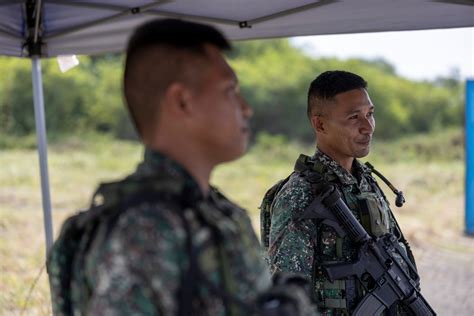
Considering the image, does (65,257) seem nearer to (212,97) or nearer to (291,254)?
(212,97)

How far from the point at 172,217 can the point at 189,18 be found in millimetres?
2377

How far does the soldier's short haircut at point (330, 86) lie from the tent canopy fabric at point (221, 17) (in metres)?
0.48

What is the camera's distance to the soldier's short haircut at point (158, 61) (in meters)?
1.36

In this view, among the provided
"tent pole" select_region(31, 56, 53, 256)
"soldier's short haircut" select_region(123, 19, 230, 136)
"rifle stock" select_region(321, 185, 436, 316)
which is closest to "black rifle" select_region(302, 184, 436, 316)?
"rifle stock" select_region(321, 185, 436, 316)

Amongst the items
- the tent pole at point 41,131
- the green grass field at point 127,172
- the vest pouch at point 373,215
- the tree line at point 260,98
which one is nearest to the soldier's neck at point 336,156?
the vest pouch at point 373,215

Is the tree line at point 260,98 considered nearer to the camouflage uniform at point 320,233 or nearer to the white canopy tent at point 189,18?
the white canopy tent at point 189,18

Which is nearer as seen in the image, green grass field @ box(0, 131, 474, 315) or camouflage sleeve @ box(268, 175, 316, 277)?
camouflage sleeve @ box(268, 175, 316, 277)

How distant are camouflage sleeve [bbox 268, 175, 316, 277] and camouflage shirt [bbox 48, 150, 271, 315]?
1138mm

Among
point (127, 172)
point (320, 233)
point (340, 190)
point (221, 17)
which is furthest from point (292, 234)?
point (127, 172)

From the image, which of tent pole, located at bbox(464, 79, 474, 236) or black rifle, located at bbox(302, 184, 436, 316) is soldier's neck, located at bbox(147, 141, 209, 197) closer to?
black rifle, located at bbox(302, 184, 436, 316)

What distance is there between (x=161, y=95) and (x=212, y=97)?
4.0 inches

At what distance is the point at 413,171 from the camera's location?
15.6 m

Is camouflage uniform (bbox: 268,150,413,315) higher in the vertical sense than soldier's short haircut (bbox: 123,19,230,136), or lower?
lower

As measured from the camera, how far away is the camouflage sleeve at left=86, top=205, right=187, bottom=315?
47.7 inches
